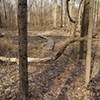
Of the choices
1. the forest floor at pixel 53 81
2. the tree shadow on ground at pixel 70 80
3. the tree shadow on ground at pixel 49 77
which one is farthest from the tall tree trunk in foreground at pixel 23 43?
the tree shadow on ground at pixel 70 80

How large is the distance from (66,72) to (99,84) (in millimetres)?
1298

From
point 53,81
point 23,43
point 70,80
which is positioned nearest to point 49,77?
point 53,81

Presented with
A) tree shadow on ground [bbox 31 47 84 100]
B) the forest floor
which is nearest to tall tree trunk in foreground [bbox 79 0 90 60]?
the forest floor

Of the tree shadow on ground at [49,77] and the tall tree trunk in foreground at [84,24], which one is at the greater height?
the tall tree trunk in foreground at [84,24]

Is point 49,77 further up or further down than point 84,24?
further down

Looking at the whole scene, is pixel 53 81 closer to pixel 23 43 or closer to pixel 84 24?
pixel 84 24

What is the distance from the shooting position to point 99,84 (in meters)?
6.98

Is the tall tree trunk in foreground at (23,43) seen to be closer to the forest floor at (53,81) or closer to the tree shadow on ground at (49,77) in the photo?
the forest floor at (53,81)

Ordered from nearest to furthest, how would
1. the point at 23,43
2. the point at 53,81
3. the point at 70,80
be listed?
the point at 23,43 < the point at 53,81 < the point at 70,80

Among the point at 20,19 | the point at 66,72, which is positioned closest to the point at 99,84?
the point at 66,72

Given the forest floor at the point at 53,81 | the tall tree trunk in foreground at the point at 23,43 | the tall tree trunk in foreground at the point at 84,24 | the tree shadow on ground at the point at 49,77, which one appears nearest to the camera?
the tall tree trunk in foreground at the point at 23,43

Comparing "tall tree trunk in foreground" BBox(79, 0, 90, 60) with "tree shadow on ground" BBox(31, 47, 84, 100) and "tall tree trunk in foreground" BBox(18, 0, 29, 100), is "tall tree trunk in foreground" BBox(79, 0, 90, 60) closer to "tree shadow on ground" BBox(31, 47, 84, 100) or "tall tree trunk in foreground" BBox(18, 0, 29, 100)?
"tree shadow on ground" BBox(31, 47, 84, 100)

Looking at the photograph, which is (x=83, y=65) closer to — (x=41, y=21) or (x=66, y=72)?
(x=66, y=72)

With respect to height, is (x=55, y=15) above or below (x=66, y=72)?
above
